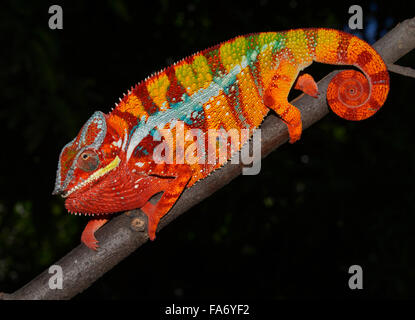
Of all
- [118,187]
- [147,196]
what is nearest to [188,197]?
[147,196]

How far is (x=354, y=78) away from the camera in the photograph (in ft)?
4.92

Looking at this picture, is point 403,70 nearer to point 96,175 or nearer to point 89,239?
point 96,175

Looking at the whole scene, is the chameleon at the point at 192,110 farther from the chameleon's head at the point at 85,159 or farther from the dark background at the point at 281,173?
the dark background at the point at 281,173

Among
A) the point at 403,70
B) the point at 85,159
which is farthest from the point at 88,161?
the point at 403,70

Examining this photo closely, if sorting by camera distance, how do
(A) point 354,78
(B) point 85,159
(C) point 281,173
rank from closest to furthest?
1. (B) point 85,159
2. (A) point 354,78
3. (C) point 281,173

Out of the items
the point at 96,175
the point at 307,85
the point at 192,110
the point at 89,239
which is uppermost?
the point at 307,85

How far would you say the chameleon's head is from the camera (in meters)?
1.36

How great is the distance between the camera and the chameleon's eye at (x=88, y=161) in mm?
1367

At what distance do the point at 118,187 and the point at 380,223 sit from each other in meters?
3.15

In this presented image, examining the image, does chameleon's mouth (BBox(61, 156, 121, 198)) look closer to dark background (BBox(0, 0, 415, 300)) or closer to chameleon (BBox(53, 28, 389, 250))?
→ chameleon (BBox(53, 28, 389, 250))

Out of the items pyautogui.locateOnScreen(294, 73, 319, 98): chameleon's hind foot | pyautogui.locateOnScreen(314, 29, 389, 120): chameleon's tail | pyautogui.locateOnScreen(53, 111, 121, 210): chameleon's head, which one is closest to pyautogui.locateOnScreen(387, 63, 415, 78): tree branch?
pyautogui.locateOnScreen(314, 29, 389, 120): chameleon's tail

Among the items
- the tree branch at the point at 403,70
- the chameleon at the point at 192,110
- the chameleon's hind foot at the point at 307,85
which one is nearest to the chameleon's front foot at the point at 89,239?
the chameleon at the point at 192,110

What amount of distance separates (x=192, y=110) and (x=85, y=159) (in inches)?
15.5

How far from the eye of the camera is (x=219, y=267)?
187 inches
